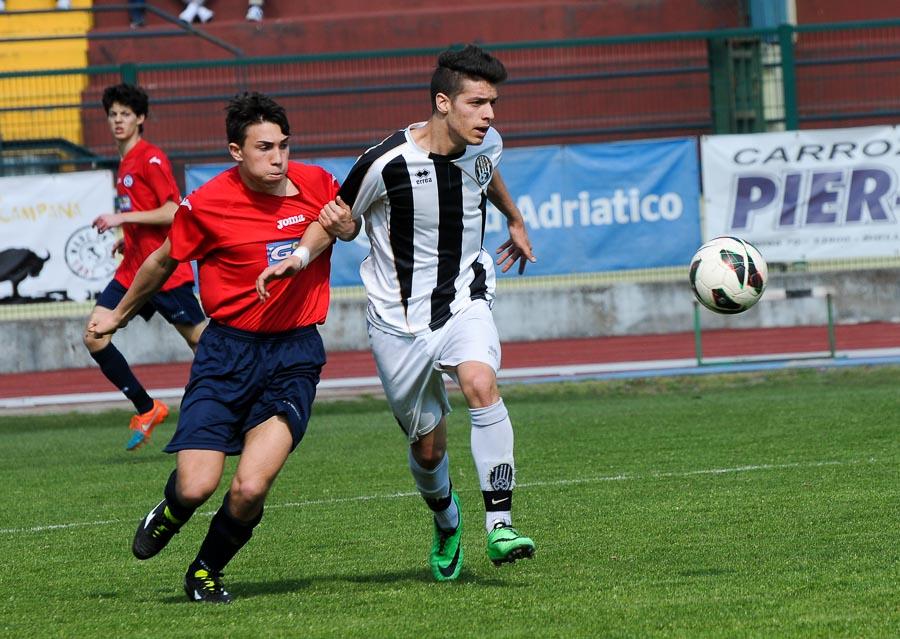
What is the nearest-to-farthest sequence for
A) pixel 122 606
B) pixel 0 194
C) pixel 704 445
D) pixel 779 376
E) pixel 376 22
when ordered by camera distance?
1. pixel 122 606
2. pixel 704 445
3. pixel 779 376
4. pixel 0 194
5. pixel 376 22

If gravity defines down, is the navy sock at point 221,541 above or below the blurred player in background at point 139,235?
below

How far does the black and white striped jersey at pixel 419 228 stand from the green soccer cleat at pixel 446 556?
835 mm

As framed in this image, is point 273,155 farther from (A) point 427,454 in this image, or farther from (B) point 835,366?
(B) point 835,366

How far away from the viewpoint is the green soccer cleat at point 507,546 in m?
5.40

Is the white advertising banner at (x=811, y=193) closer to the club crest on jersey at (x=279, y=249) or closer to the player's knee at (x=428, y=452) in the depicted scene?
the player's knee at (x=428, y=452)

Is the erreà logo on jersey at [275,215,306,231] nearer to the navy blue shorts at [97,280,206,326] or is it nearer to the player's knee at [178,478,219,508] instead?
the player's knee at [178,478,219,508]

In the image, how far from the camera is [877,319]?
1758cm

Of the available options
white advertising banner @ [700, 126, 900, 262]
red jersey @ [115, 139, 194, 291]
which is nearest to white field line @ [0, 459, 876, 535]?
red jersey @ [115, 139, 194, 291]

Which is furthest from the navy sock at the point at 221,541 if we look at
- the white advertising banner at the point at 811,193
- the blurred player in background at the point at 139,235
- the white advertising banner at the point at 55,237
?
the white advertising banner at the point at 811,193

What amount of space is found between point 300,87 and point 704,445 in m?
10.2

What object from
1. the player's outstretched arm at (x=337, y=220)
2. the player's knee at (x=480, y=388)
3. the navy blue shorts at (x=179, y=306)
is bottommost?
the player's knee at (x=480, y=388)

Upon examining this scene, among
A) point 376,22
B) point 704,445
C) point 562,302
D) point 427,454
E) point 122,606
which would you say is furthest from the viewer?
point 376,22

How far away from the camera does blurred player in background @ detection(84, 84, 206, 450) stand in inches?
389

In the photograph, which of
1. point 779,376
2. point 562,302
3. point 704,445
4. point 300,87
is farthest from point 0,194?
point 704,445
